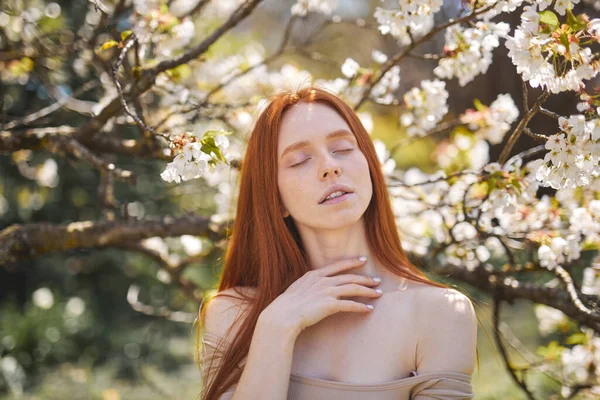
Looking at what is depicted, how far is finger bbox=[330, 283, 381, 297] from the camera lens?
153cm

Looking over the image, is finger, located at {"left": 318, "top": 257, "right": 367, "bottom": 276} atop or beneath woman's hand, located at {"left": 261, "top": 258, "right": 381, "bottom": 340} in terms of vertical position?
atop

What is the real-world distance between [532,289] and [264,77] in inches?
63.6

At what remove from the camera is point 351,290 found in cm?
154

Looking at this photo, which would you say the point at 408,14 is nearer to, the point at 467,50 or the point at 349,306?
the point at 467,50

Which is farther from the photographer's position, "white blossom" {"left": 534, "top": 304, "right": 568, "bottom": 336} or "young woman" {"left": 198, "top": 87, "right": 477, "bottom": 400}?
"white blossom" {"left": 534, "top": 304, "right": 568, "bottom": 336}

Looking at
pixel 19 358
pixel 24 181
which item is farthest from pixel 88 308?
pixel 24 181

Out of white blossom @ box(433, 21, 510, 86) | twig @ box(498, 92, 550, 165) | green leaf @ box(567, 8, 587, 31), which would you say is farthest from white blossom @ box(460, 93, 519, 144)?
green leaf @ box(567, 8, 587, 31)

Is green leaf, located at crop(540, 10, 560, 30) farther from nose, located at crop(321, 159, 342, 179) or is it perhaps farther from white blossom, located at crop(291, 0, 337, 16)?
white blossom, located at crop(291, 0, 337, 16)

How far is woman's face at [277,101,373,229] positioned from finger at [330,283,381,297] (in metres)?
0.17

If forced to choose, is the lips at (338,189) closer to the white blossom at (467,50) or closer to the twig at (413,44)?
the twig at (413,44)

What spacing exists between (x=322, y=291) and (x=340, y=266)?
109mm

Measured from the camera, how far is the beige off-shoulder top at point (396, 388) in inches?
56.1

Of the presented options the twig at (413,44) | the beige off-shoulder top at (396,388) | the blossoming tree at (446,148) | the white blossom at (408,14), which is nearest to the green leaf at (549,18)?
the blossoming tree at (446,148)

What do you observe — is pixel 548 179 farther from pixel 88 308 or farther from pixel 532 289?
pixel 88 308
